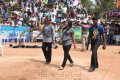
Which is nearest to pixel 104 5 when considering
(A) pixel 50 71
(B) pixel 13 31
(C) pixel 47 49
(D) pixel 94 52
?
(B) pixel 13 31

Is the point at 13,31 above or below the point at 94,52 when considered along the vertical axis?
→ below

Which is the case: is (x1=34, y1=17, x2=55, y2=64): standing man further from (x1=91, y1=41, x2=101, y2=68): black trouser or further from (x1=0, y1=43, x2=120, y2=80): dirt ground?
(x1=91, y1=41, x2=101, y2=68): black trouser

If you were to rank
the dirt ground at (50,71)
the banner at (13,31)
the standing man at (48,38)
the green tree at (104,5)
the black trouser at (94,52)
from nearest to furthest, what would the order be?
the dirt ground at (50,71) < the black trouser at (94,52) < the standing man at (48,38) < the banner at (13,31) < the green tree at (104,5)

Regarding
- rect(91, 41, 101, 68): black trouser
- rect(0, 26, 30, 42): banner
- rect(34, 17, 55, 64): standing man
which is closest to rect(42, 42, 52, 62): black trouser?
rect(34, 17, 55, 64): standing man

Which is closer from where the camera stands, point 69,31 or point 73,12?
point 69,31

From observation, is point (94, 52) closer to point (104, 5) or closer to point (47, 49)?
point (47, 49)

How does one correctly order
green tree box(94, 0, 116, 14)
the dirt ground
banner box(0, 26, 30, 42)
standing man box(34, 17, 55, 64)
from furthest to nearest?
green tree box(94, 0, 116, 14), banner box(0, 26, 30, 42), standing man box(34, 17, 55, 64), the dirt ground

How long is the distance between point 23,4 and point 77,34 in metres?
6.79

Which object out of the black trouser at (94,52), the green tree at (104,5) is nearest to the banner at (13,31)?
the black trouser at (94,52)

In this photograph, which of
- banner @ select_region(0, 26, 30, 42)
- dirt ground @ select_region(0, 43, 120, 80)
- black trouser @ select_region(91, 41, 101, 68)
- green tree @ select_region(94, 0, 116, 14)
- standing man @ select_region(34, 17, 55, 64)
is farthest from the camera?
green tree @ select_region(94, 0, 116, 14)

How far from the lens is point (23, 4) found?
32156 millimetres

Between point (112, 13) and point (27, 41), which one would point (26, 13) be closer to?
point (27, 41)

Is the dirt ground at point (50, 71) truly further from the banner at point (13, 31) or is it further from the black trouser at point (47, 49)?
the banner at point (13, 31)

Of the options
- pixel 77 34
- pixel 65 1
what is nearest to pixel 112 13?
pixel 77 34
